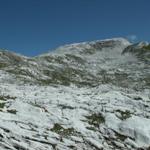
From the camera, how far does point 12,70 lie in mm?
51375

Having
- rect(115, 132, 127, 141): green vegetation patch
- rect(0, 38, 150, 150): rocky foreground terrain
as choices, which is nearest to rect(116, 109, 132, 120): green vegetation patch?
rect(0, 38, 150, 150): rocky foreground terrain

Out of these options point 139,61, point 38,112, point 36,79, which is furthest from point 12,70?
point 139,61

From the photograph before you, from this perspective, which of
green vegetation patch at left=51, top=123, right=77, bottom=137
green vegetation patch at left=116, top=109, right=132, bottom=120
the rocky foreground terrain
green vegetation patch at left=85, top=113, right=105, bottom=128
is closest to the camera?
the rocky foreground terrain

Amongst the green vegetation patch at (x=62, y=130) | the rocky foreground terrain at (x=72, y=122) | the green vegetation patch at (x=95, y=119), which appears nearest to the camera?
the rocky foreground terrain at (x=72, y=122)

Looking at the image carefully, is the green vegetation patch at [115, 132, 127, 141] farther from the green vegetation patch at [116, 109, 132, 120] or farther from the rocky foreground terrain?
the green vegetation patch at [116, 109, 132, 120]

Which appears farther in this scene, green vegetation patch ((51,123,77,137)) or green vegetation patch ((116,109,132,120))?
green vegetation patch ((116,109,132,120))

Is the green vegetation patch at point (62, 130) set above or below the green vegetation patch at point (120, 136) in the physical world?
above

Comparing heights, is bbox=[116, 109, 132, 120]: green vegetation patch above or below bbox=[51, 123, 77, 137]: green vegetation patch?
above

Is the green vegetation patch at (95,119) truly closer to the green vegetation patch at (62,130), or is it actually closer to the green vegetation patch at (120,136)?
the green vegetation patch at (120,136)

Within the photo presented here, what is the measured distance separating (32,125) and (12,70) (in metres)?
30.6

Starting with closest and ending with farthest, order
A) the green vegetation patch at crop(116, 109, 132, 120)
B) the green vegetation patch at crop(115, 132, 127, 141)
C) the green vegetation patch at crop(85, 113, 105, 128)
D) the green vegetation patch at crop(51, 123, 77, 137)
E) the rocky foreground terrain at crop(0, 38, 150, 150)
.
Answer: the rocky foreground terrain at crop(0, 38, 150, 150) → the green vegetation patch at crop(51, 123, 77, 137) → the green vegetation patch at crop(115, 132, 127, 141) → the green vegetation patch at crop(85, 113, 105, 128) → the green vegetation patch at crop(116, 109, 132, 120)

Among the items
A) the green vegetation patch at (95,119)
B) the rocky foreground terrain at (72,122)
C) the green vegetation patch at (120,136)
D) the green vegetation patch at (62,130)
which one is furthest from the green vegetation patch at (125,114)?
the green vegetation patch at (62,130)

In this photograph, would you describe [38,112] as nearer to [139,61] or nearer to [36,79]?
[36,79]

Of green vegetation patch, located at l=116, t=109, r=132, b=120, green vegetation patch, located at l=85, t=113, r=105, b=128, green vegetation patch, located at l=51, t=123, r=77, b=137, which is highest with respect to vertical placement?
A: green vegetation patch, located at l=116, t=109, r=132, b=120
